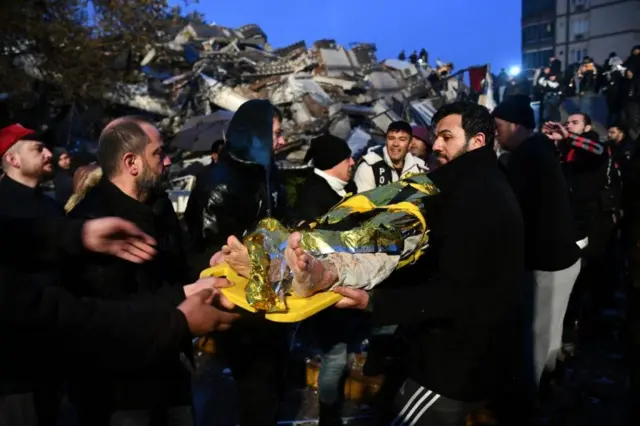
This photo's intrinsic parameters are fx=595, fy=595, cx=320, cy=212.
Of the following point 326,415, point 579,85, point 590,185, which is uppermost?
point 579,85


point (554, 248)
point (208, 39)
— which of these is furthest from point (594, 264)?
point (208, 39)

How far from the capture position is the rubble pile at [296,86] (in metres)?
16.0

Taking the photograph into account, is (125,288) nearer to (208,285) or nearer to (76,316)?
(208,285)

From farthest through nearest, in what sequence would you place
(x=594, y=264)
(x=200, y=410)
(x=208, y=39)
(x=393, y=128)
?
1. (x=208, y=39)
2. (x=594, y=264)
3. (x=393, y=128)
4. (x=200, y=410)

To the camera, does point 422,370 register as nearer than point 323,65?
Yes

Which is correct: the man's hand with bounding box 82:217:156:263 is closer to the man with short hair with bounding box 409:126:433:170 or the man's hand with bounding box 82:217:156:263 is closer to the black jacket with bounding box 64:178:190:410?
the black jacket with bounding box 64:178:190:410

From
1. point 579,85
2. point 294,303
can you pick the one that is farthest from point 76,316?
point 579,85

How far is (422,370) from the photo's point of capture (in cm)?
267

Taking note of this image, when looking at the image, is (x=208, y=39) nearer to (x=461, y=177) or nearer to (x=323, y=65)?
(x=323, y=65)

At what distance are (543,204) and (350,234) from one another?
226 centimetres

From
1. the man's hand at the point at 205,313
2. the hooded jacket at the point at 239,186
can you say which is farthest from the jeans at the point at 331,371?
the man's hand at the point at 205,313

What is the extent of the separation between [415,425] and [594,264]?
4.66 m

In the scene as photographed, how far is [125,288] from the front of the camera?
8.66 ft

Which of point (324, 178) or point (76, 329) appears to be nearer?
point (76, 329)
